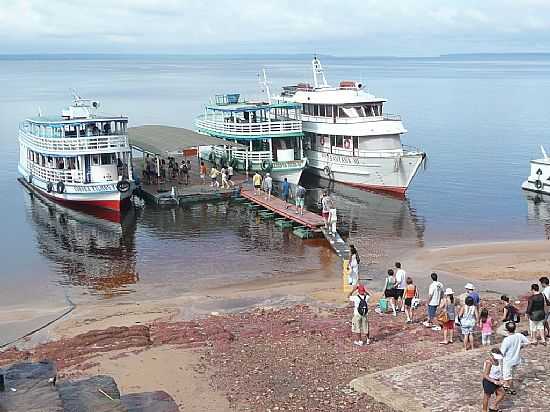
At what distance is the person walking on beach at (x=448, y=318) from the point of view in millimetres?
15797

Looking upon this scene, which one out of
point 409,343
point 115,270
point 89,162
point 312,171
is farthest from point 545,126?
point 409,343

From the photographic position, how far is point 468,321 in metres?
15.4

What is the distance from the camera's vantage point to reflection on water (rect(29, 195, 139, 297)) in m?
26.0

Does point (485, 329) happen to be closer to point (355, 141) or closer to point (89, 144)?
point (89, 144)

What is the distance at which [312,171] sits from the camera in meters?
46.7

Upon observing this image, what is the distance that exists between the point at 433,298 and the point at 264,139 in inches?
1063

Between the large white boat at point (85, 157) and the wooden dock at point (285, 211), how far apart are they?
6232mm

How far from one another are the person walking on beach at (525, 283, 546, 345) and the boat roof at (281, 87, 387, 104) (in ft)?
94.5

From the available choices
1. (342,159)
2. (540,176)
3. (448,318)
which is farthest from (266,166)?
(448,318)

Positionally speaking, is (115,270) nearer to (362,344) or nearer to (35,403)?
(362,344)

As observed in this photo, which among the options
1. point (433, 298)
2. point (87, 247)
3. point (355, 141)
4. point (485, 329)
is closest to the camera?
point (485, 329)

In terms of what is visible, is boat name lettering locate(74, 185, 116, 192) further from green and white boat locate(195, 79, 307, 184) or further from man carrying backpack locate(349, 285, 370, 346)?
man carrying backpack locate(349, 285, 370, 346)

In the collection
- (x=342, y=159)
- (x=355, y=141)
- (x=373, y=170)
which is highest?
(x=355, y=141)

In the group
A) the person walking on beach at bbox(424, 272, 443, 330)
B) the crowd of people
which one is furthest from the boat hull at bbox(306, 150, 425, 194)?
the person walking on beach at bbox(424, 272, 443, 330)
